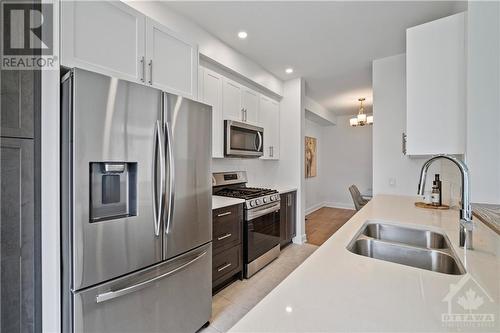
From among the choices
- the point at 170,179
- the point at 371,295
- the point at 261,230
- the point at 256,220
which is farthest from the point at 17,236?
the point at 261,230

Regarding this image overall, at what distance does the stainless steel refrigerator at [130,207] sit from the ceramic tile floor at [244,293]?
0.82ft

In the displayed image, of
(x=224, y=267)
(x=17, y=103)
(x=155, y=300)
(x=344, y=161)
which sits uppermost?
(x=17, y=103)

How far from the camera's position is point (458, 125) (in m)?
1.50

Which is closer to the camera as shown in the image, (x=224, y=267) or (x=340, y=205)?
(x=224, y=267)

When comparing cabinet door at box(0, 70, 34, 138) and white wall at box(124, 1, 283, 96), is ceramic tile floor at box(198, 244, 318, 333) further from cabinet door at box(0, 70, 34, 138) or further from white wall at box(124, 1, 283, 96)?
white wall at box(124, 1, 283, 96)

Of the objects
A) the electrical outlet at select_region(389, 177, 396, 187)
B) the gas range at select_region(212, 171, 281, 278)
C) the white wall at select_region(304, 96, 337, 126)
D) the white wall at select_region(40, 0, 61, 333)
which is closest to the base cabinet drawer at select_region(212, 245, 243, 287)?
the gas range at select_region(212, 171, 281, 278)

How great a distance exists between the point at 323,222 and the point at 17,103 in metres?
5.12

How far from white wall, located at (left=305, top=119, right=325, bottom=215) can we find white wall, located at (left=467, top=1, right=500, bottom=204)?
15.4ft

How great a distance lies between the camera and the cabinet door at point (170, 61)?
5.76ft

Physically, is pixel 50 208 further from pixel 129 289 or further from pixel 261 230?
pixel 261 230

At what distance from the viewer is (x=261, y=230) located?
2805 millimetres

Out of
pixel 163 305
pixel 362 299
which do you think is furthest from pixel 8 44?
pixel 362 299

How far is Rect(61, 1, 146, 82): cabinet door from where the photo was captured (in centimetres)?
133

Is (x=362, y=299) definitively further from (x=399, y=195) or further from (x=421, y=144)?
(x=399, y=195)
